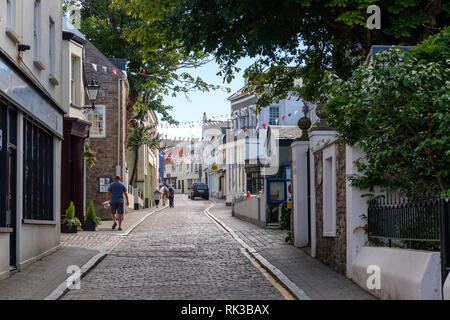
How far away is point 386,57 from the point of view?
911 centimetres

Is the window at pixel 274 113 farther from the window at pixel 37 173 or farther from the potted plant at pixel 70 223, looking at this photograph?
the window at pixel 37 173

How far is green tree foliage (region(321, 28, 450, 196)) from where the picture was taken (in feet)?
28.1

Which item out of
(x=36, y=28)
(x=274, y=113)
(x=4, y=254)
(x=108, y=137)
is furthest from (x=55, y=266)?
(x=274, y=113)

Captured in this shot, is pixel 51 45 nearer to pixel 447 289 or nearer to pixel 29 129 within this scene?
pixel 29 129

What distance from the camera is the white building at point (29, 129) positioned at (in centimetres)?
1152

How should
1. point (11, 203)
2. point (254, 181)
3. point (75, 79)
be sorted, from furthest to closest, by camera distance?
point (254, 181) → point (75, 79) → point (11, 203)

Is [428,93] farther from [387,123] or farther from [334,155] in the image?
[334,155]

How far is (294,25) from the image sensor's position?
1492 cm

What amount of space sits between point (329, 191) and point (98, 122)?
22397 millimetres

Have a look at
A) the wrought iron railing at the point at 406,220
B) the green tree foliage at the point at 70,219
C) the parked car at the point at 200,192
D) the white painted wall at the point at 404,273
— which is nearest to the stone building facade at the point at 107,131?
the green tree foliage at the point at 70,219

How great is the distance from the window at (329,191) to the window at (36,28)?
21.0 feet

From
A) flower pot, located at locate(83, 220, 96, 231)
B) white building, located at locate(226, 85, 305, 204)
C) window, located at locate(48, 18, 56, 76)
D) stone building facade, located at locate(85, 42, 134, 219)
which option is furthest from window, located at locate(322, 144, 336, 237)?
white building, located at locate(226, 85, 305, 204)
